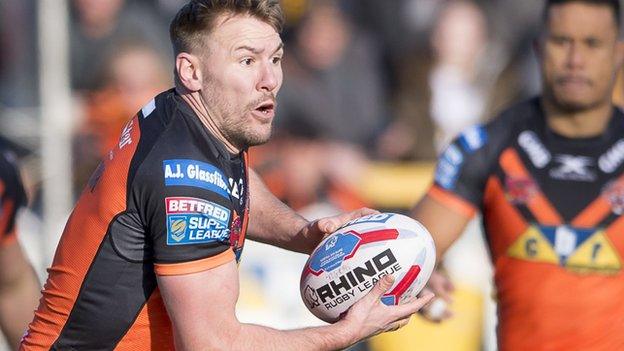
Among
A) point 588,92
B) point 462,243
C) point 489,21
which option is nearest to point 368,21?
point 489,21

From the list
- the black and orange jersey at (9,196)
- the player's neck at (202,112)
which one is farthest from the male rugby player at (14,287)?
the player's neck at (202,112)

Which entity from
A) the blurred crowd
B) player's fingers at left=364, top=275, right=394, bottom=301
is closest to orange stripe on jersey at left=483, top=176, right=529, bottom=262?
player's fingers at left=364, top=275, right=394, bottom=301

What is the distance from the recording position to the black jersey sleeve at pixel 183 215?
4840mm

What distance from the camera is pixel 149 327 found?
16.8 feet

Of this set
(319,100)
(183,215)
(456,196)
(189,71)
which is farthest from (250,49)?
(319,100)

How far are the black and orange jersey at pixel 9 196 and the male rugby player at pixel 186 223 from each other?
1629 millimetres

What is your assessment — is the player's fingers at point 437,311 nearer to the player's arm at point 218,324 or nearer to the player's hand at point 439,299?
the player's hand at point 439,299

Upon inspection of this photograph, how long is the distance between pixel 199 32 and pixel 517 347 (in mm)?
2281

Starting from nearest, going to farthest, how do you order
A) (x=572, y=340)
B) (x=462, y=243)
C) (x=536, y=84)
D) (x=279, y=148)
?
(x=572, y=340), (x=462, y=243), (x=279, y=148), (x=536, y=84)

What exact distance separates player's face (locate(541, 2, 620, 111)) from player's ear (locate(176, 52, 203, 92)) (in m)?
2.11

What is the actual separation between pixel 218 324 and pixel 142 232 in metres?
0.46

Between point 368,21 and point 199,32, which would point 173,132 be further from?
point 368,21

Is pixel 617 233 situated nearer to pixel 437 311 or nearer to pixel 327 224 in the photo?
pixel 437 311

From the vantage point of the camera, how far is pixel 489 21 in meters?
11.8
